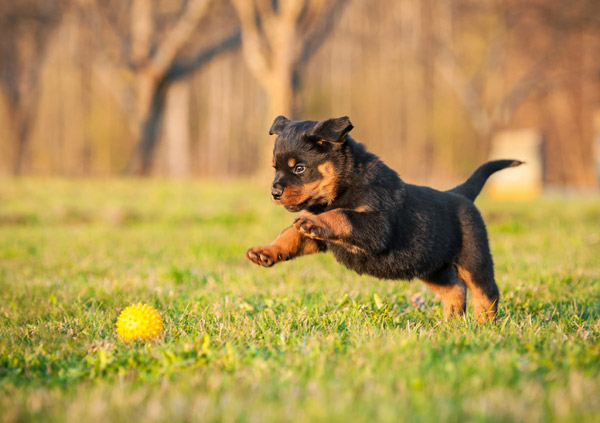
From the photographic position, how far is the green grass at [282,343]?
191 centimetres

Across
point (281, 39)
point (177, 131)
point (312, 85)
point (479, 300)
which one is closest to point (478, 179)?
point (479, 300)

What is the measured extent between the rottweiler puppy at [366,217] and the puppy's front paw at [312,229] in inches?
1.0

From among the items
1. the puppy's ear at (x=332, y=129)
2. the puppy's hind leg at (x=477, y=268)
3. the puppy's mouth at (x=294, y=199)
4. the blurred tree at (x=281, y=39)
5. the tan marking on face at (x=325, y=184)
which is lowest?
the puppy's hind leg at (x=477, y=268)

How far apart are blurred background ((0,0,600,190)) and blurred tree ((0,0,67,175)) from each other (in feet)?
0.16

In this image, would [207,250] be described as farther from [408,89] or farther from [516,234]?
[408,89]

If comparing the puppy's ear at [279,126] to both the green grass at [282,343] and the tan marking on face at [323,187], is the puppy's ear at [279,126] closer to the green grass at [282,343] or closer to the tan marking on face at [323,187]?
the tan marking on face at [323,187]

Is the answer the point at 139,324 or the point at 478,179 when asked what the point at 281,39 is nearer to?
the point at 478,179

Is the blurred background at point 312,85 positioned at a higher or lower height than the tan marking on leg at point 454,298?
higher

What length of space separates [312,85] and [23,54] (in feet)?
34.1

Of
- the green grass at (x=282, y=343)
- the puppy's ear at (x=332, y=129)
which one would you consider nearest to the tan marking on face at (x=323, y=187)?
the puppy's ear at (x=332, y=129)

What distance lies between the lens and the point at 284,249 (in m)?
3.17

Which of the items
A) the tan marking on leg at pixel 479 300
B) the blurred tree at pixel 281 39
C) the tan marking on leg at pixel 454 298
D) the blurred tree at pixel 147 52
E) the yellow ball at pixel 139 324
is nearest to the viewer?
the yellow ball at pixel 139 324

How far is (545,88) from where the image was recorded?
62.4 feet

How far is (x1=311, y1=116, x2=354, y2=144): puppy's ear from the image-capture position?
319cm
